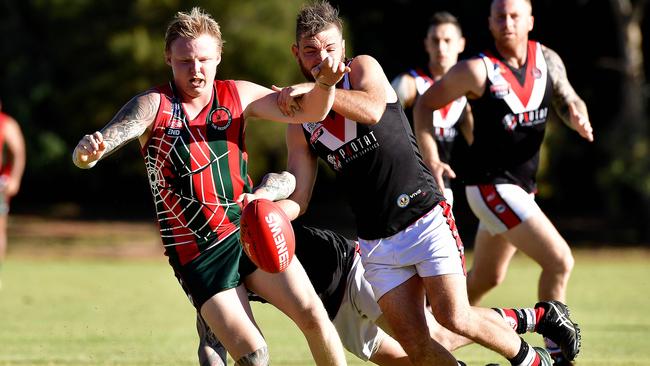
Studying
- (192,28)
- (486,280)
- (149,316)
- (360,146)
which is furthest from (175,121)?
(149,316)

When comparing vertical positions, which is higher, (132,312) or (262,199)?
(262,199)

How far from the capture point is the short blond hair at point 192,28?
17.5 ft

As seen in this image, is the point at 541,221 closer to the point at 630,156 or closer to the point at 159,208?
the point at 159,208

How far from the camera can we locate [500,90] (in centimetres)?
690

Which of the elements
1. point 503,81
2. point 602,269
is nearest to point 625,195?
point 602,269

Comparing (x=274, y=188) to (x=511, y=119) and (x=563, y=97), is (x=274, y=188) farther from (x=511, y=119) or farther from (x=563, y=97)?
(x=563, y=97)

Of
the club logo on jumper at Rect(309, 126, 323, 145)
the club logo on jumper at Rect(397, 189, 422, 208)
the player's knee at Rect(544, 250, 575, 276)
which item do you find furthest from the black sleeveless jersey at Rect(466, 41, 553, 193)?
the club logo on jumper at Rect(309, 126, 323, 145)

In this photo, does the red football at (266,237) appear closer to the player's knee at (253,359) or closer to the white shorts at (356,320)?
the player's knee at (253,359)

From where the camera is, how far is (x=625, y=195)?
2612cm

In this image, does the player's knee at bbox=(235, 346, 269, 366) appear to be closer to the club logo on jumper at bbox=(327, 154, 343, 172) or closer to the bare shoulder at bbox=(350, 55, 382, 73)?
the club logo on jumper at bbox=(327, 154, 343, 172)

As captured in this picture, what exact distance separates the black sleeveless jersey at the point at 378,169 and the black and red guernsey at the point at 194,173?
536 mm

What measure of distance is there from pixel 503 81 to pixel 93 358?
12.1 feet

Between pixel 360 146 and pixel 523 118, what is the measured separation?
1.97 meters

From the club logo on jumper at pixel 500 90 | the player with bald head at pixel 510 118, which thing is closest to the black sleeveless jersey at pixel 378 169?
the player with bald head at pixel 510 118
